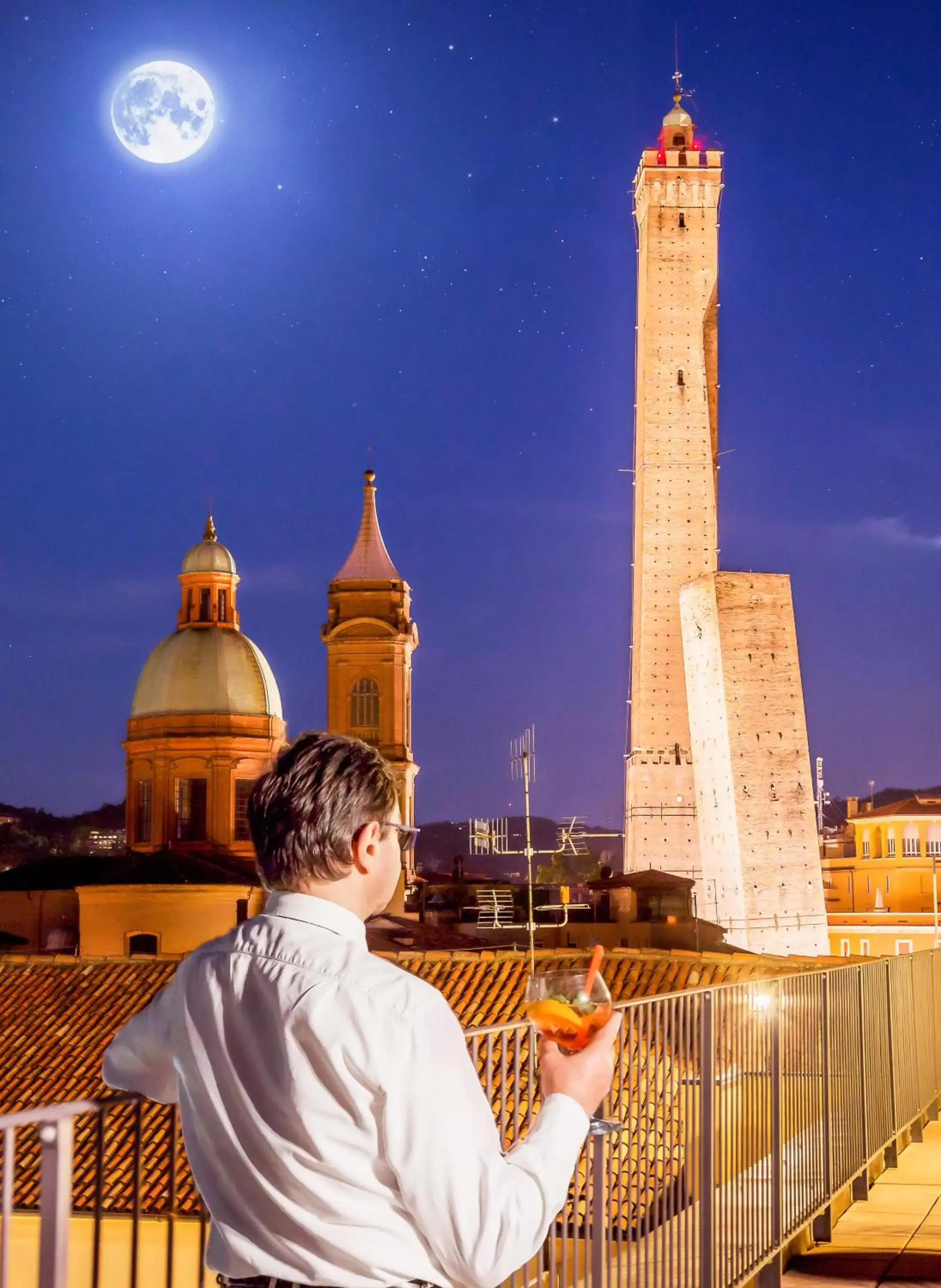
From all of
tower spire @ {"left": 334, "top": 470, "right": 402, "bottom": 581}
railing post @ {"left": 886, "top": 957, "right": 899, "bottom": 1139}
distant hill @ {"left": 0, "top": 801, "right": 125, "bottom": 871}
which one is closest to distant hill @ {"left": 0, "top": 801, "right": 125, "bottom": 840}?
distant hill @ {"left": 0, "top": 801, "right": 125, "bottom": 871}

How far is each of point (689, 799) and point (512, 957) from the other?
27645mm

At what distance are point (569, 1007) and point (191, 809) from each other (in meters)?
49.9

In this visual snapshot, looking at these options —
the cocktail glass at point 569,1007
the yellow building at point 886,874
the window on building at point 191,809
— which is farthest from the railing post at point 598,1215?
the yellow building at point 886,874

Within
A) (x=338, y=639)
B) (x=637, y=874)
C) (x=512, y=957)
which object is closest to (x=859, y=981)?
(x=512, y=957)

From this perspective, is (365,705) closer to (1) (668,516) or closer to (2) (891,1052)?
(1) (668,516)

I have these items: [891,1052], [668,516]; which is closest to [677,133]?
[668,516]

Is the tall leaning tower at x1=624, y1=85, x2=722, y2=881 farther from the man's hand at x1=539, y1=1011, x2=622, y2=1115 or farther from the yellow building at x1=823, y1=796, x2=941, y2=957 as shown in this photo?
the man's hand at x1=539, y1=1011, x2=622, y2=1115

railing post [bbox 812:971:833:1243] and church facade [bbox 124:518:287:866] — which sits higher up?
church facade [bbox 124:518:287:866]

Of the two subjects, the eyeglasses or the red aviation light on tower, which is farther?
the red aviation light on tower

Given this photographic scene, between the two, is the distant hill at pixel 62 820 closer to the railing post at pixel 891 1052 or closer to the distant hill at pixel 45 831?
the distant hill at pixel 45 831

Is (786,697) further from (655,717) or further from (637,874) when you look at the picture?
(655,717)

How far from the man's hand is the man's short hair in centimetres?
45

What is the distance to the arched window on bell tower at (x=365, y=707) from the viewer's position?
55938 millimetres

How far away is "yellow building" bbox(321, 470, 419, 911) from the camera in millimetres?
56000
